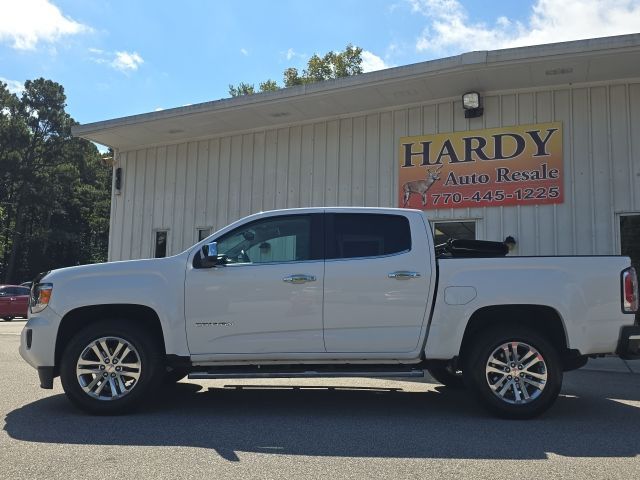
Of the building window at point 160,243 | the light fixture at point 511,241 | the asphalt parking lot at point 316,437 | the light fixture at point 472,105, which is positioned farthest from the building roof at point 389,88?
the asphalt parking lot at point 316,437

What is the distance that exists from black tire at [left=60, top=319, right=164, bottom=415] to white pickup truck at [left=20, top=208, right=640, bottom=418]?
0.01m

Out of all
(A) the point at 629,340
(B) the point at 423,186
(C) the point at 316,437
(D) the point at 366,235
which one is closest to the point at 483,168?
(B) the point at 423,186

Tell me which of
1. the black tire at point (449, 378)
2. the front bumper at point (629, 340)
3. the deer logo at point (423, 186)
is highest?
the deer logo at point (423, 186)

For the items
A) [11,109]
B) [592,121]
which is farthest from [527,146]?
[11,109]

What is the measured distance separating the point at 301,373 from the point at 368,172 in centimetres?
728

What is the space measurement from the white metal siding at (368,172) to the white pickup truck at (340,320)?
5538 millimetres

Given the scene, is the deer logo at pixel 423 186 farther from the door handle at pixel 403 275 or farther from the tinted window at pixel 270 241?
the door handle at pixel 403 275

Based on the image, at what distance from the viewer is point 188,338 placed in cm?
558

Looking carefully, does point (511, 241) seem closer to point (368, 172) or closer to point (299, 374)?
point (368, 172)

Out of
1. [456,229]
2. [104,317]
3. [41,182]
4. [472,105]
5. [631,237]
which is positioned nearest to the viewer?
[104,317]

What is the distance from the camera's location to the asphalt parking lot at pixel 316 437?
405 cm

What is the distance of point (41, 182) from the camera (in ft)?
160

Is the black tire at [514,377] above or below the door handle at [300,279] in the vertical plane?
below

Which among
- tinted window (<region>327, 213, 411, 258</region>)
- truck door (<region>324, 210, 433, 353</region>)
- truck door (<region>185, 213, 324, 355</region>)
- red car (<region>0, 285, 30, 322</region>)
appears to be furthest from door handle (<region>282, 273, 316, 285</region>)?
red car (<region>0, 285, 30, 322</region>)
